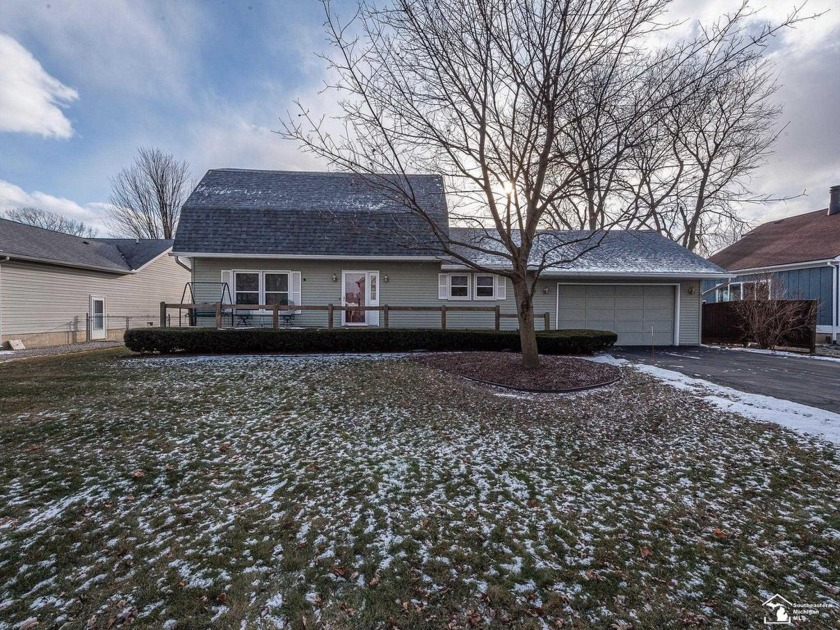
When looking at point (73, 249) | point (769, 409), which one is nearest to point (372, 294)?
point (769, 409)

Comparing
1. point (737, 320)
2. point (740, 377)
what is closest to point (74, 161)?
point (740, 377)

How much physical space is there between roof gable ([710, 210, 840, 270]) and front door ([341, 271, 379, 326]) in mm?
16944

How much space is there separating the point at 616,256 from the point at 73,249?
877 inches

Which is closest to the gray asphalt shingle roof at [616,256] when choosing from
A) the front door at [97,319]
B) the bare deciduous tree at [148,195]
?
the front door at [97,319]

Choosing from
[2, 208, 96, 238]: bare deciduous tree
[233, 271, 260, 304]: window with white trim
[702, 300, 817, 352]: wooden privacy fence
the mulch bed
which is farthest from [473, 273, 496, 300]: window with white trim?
[2, 208, 96, 238]: bare deciduous tree

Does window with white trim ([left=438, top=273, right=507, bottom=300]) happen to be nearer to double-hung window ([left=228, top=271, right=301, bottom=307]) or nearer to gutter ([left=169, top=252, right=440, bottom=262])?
gutter ([left=169, top=252, right=440, bottom=262])

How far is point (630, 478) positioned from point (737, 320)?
1433 cm

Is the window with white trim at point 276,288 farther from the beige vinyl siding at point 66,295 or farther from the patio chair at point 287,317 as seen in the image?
the beige vinyl siding at point 66,295

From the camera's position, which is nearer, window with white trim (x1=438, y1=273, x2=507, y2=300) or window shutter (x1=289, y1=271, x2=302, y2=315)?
window shutter (x1=289, y1=271, x2=302, y2=315)

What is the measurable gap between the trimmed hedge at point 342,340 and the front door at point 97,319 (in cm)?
972

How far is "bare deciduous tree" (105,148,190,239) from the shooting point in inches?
1153

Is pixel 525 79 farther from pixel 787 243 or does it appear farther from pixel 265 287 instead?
pixel 787 243

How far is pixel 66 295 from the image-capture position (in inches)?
607

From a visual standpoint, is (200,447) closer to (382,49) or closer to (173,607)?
(173,607)
